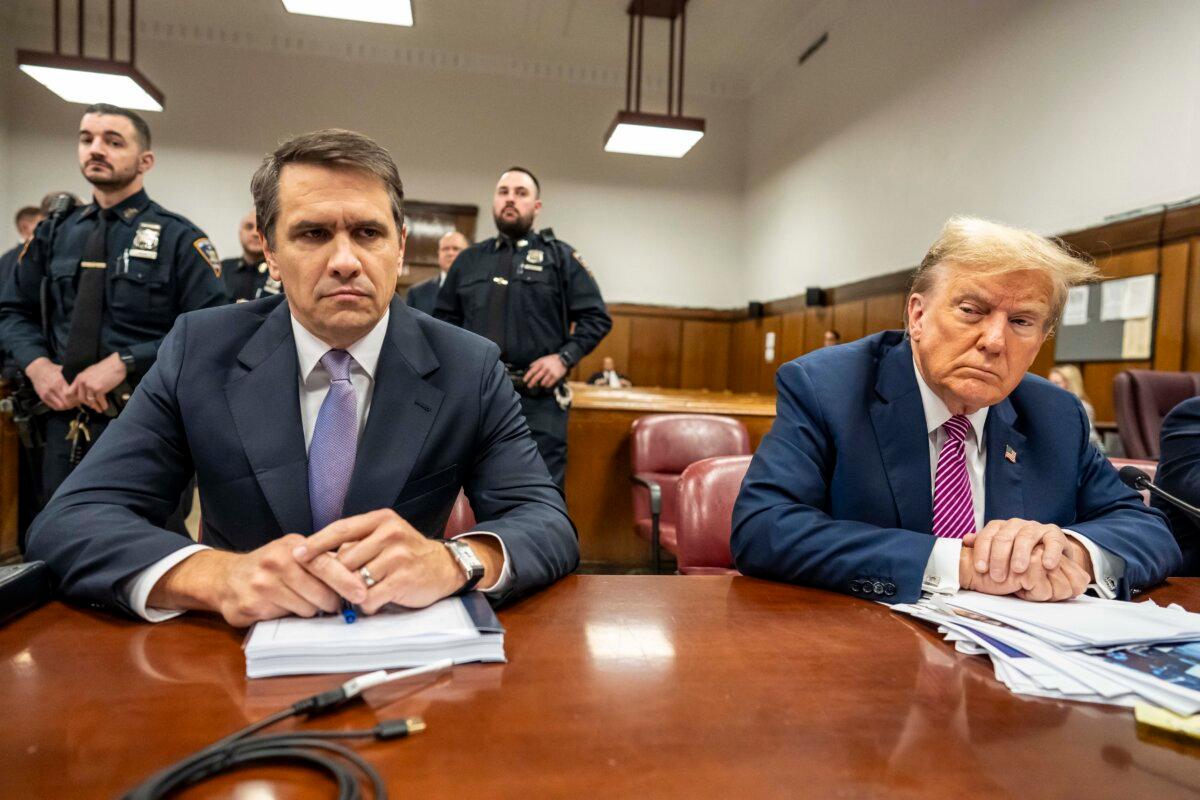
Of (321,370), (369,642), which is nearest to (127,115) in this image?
(321,370)

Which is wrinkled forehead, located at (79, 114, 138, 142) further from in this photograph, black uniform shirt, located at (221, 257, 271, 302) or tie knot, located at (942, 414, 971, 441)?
tie knot, located at (942, 414, 971, 441)

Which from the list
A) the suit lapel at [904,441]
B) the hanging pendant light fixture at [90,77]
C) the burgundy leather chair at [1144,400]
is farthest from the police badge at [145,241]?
the hanging pendant light fixture at [90,77]

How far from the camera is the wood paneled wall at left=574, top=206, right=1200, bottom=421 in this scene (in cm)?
421

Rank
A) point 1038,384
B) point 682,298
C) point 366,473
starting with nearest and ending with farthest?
1. point 366,473
2. point 1038,384
3. point 682,298

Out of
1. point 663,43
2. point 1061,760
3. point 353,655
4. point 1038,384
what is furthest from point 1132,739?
point 663,43

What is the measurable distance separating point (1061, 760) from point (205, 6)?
33.6 ft

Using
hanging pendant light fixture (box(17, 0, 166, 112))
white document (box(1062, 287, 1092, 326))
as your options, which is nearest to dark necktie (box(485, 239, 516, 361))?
white document (box(1062, 287, 1092, 326))

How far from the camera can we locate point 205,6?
8398mm

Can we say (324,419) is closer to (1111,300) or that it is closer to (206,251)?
(206,251)

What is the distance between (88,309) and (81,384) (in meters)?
0.28

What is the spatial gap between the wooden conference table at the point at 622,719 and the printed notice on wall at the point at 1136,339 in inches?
176

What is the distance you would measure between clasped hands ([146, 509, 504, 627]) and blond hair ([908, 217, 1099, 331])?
1.04 meters

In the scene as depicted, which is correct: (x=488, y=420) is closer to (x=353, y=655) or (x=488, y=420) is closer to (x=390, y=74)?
(x=353, y=655)

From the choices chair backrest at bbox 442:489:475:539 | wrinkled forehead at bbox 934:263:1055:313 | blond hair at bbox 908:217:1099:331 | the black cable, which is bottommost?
chair backrest at bbox 442:489:475:539
